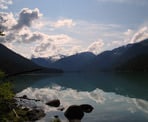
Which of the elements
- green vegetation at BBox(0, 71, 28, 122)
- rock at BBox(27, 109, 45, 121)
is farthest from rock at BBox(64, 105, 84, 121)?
green vegetation at BBox(0, 71, 28, 122)

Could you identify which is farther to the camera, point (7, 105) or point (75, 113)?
point (75, 113)

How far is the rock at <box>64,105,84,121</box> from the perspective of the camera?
1386 inches

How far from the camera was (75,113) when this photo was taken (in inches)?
1419

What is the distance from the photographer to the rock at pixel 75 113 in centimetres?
3520

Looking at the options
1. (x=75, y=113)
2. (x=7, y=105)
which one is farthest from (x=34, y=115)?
(x=7, y=105)

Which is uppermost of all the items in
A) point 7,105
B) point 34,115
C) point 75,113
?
point 7,105

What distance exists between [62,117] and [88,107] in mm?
8113

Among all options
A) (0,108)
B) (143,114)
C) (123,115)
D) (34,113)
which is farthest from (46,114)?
(0,108)

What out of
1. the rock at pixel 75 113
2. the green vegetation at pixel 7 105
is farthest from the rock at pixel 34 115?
the green vegetation at pixel 7 105

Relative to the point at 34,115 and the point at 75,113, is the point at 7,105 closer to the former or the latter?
the point at 75,113

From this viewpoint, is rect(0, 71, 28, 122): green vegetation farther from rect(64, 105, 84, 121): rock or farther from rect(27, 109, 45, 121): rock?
rect(64, 105, 84, 121): rock

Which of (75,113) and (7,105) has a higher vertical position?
(7,105)

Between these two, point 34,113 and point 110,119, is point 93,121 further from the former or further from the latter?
point 34,113

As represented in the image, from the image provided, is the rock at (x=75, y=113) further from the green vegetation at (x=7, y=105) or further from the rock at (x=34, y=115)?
the green vegetation at (x=7, y=105)
